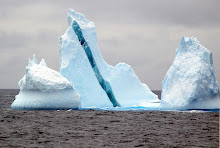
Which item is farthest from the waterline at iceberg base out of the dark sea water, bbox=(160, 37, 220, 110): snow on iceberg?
the dark sea water

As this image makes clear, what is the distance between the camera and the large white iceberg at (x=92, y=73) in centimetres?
2422

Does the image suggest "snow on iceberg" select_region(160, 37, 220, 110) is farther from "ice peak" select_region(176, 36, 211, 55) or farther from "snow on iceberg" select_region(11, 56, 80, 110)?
"snow on iceberg" select_region(11, 56, 80, 110)

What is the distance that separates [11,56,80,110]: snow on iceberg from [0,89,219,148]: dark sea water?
95.8 inches

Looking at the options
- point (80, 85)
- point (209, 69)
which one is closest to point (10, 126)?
point (80, 85)

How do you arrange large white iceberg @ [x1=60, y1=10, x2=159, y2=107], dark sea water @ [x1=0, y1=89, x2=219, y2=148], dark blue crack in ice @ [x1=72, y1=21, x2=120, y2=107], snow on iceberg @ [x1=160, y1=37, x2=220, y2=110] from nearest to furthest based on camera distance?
1. dark sea water @ [x1=0, y1=89, x2=219, y2=148]
2. snow on iceberg @ [x1=160, y1=37, x2=220, y2=110]
3. large white iceberg @ [x1=60, y1=10, x2=159, y2=107]
4. dark blue crack in ice @ [x1=72, y1=21, x2=120, y2=107]

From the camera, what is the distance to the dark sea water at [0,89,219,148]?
36.3ft

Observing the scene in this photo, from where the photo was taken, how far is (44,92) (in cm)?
2031

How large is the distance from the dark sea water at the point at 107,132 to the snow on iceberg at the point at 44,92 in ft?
7.98

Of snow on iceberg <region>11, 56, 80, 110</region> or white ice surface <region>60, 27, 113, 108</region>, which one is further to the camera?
white ice surface <region>60, 27, 113, 108</region>

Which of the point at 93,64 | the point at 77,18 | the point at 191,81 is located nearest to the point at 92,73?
the point at 93,64

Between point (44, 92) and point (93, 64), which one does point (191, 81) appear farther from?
point (93, 64)

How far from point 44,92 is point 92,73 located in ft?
16.2

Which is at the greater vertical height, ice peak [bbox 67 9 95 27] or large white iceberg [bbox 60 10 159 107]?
ice peak [bbox 67 9 95 27]

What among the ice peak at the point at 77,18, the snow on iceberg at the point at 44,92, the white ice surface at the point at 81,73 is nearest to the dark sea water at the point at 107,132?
the snow on iceberg at the point at 44,92
